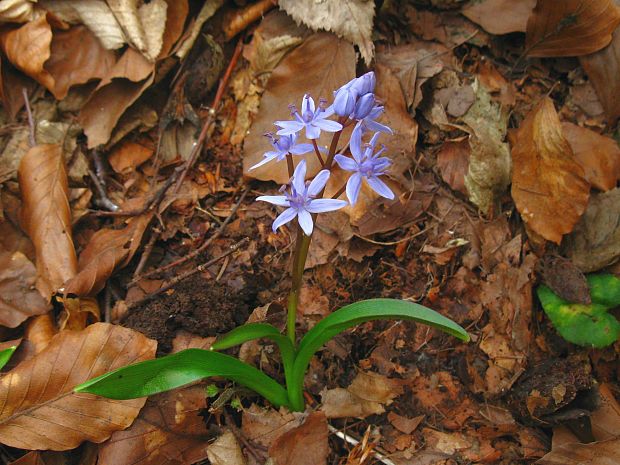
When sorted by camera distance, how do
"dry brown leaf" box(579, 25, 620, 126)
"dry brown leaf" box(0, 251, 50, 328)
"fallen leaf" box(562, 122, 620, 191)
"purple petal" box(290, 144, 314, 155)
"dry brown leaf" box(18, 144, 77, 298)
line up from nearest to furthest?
"purple petal" box(290, 144, 314, 155) < "dry brown leaf" box(0, 251, 50, 328) < "dry brown leaf" box(18, 144, 77, 298) < "fallen leaf" box(562, 122, 620, 191) < "dry brown leaf" box(579, 25, 620, 126)

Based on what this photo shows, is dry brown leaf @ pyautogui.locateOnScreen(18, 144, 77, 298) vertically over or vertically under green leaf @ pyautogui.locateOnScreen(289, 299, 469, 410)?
over

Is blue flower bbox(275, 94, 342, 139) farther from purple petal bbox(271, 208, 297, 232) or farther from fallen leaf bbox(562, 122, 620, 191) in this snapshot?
fallen leaf bbox(562, 122, 620, 191)

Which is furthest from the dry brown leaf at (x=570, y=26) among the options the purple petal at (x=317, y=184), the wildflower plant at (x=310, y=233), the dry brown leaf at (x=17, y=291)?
the dry brown leaf at (x=17, y=291)

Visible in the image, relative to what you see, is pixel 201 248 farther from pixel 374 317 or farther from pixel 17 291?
pixel 374 317

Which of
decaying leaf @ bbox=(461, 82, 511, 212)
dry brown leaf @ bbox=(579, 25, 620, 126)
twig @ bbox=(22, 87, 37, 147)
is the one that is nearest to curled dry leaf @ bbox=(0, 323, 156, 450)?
twig @ bbox=(22, 87, 37, 147)

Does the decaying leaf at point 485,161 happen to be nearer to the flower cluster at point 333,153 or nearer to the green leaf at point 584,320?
the green leaf at point 584,320

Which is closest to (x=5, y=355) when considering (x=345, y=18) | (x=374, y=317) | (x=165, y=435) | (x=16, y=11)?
(x=165, y=435)
